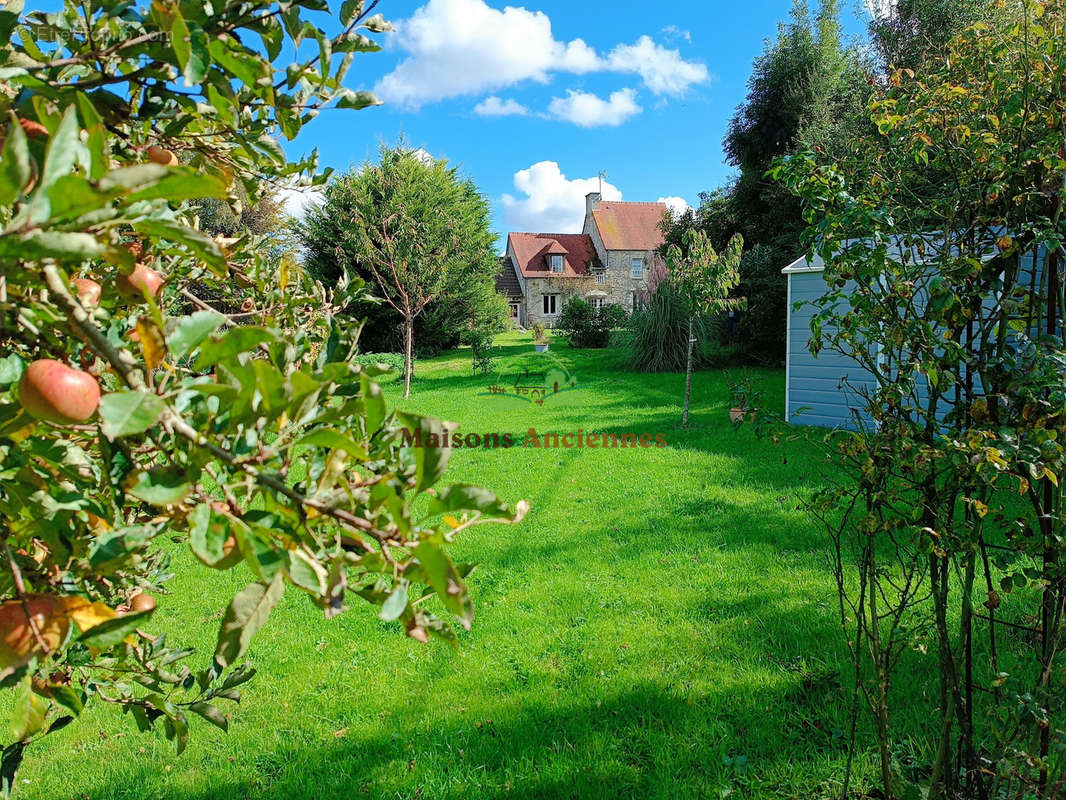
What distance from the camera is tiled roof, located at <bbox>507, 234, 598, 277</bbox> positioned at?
33000mm

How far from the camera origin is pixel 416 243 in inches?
548

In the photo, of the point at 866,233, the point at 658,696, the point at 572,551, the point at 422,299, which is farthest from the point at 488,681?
the point at 422,299

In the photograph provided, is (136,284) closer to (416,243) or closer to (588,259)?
(416,243)

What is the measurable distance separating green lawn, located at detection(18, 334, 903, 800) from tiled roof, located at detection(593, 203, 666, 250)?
29.1 metres

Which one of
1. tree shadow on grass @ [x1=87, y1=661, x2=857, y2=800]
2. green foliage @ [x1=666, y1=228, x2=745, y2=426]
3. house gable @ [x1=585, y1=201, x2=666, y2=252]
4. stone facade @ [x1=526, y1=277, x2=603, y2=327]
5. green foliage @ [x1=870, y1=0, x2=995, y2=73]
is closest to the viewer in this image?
tree shadow on grass @ [x1=87, y1=661, x2=857, y2=800]

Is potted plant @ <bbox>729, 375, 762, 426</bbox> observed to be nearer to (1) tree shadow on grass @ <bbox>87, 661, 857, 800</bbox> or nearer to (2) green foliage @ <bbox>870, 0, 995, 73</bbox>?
(1) tree shadow on grass @ <bbox>87, 661, 857, 800</bbox>

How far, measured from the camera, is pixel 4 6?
740 mm

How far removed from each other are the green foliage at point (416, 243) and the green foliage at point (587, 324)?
229cm

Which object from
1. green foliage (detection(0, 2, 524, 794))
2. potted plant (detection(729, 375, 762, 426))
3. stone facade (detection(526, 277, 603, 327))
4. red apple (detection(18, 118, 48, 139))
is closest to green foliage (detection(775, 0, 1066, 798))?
potted plant (detection(729, 375, 762, 426))

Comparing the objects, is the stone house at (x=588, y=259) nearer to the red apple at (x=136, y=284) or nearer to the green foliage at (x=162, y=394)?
the green foliage at (x=162, y=394)

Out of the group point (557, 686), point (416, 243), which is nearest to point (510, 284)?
point (416, 243)

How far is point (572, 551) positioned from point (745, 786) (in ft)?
7.80

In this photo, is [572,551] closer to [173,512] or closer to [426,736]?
[426,736]

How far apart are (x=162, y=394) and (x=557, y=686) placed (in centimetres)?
277
